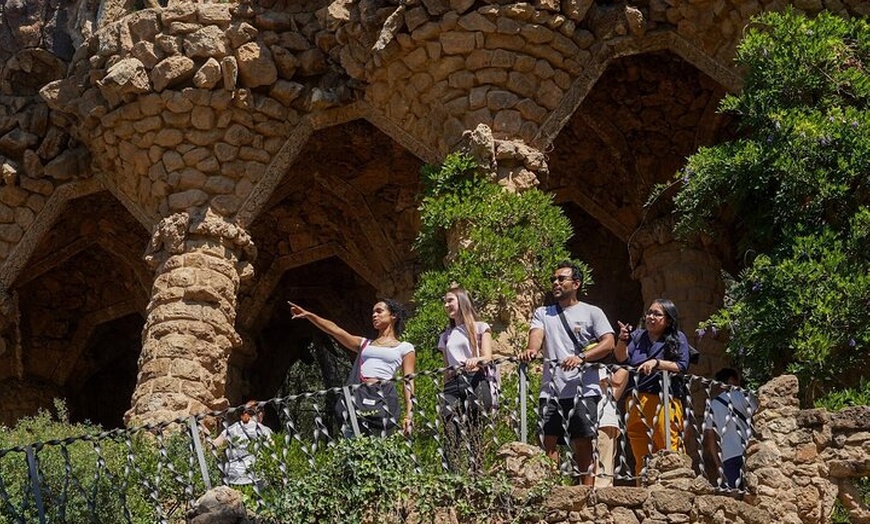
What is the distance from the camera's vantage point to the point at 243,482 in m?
8.16

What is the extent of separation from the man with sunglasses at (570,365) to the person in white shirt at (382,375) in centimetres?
71

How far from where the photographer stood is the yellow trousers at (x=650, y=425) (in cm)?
823

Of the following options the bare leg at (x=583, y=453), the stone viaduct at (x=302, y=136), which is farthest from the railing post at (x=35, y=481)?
the stone viaduct at (x=302, y=136)

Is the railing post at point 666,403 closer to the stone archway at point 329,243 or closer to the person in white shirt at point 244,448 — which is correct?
the person in white shirt at point 244,448

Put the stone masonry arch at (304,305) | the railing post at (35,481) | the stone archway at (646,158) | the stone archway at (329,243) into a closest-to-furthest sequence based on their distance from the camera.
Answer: the railing post at (35,481)
the stone archway at (646,158)
the stone archway at (329,243)
the stone masonry arch at (304,305)

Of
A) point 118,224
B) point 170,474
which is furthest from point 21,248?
point 170,474

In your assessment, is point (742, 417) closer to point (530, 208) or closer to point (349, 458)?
point (349, 458)

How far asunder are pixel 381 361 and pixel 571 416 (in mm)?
1188

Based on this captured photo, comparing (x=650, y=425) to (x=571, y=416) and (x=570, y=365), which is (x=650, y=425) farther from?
(x=570, y=365)

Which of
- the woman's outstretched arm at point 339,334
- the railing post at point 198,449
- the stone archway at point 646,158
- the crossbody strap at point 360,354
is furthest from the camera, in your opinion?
the stone archway at point 646,158

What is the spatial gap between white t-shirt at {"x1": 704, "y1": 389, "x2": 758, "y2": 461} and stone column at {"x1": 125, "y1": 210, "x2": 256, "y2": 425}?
4.38 meters

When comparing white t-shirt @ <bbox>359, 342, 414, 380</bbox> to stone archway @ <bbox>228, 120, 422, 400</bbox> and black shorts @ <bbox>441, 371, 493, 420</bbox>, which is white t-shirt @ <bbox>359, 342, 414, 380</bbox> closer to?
black shorts @ <bbox>441, 371, 493, 420</bbox>

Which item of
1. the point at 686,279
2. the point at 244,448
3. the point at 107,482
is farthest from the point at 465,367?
the point at 686,279

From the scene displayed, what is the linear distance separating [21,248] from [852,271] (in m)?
7.36
